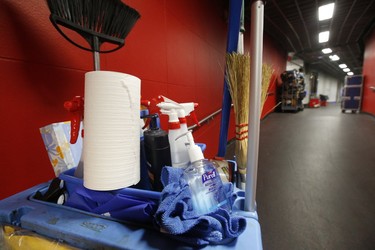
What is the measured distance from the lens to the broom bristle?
0.39 m

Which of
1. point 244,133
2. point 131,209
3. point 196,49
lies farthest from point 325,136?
point 131,209

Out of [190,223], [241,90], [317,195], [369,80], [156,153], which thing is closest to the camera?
Answer: [190,223]

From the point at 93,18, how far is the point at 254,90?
42 centimetres

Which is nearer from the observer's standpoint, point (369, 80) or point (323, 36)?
point (369, 80)

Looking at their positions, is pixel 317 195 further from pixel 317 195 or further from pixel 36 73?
pixel 36 73

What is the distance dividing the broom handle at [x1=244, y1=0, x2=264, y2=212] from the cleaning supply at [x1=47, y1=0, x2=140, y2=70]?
13.8 inches

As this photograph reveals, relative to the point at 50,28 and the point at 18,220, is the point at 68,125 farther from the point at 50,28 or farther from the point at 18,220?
the point at 50,28

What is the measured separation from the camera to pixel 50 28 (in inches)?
21.8

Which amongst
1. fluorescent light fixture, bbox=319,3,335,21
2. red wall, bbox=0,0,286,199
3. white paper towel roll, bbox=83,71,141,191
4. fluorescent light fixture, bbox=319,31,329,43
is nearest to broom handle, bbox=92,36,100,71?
white paper towel roll, bbox=83,71,141,191

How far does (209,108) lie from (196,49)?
2.26 feet

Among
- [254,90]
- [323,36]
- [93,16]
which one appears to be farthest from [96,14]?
[323,36]

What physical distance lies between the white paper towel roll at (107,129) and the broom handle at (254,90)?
0.75 ft

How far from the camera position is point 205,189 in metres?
0.32

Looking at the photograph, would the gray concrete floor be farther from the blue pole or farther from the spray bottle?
the spray bottle
